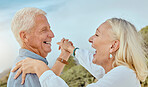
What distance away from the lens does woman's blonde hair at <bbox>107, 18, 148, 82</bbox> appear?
172 cm

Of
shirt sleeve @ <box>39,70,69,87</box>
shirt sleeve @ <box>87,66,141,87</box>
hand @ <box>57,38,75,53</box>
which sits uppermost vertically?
hand @ <box>57,38,75,53</box>

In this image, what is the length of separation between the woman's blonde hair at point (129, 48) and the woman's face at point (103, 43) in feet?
0.19

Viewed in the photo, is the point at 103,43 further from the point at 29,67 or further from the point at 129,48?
the point at 29,67

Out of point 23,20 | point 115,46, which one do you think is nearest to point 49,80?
point 23,20

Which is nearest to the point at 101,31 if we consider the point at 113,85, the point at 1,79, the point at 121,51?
the point at 121,51

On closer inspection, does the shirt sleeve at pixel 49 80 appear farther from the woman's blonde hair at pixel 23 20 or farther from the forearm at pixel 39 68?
the woman's blonde hair at pixel 23 20

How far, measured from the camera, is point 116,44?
5.80 ft

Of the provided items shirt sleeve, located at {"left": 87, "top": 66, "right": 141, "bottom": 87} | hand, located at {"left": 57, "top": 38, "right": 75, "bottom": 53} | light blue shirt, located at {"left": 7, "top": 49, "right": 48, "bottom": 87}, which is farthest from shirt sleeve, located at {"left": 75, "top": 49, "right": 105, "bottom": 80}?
light blue shirt, located at {"left": 7, "top": 49, "right": 48, "bottom": 87}

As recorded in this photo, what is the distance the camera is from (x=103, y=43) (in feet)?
6.04

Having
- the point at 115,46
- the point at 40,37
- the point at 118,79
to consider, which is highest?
the point at 40,37

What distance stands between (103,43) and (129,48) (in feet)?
0.74

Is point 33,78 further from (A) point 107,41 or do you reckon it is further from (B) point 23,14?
(A) point 107,41

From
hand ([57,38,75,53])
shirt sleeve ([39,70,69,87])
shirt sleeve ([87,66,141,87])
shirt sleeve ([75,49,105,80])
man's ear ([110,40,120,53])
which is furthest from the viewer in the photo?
shirt sleeve ([75,49,105,80])

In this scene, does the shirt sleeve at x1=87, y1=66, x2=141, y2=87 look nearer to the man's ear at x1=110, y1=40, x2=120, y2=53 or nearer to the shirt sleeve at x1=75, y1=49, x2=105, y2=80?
the man's ear at x1=110, y1=40, x2=120, y2=53
